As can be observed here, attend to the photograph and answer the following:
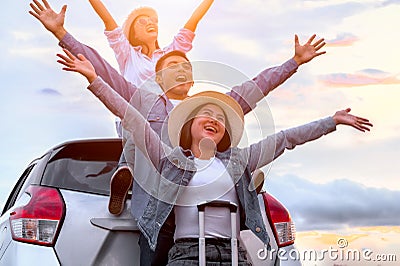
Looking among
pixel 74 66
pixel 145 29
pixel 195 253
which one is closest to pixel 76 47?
pixel 74 66

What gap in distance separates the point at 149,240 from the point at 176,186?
0.34 metres

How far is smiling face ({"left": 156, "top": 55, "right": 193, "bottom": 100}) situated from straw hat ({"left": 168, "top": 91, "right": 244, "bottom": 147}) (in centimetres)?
48

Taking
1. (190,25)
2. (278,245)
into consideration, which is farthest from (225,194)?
(190,25)

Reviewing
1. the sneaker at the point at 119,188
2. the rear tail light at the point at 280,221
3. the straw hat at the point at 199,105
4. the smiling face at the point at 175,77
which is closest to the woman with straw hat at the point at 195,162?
the straw hat at the point at 199,105

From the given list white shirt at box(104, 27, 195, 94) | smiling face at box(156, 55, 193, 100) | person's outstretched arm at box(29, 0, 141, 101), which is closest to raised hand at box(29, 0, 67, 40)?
person's outstretched arm at box(29, 0, 141, 101)

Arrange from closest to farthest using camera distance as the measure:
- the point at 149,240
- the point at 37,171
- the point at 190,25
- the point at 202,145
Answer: the point at 149,240 < the point at 202,145 < the point at 37,171 < the point at 190,25

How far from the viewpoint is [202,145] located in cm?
448

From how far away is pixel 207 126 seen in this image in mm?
4469

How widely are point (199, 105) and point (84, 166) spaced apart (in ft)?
2.71

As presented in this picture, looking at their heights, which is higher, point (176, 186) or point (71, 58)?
point (71, 58)

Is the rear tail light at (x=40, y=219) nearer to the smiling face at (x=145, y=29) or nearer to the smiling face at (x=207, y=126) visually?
the smiling face at (x=207, y=126)

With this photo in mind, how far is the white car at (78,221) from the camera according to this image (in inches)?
173

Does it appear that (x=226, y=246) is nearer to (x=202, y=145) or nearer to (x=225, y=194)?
(x=225, y=194)

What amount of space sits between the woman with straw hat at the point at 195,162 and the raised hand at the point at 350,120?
0.51 m
